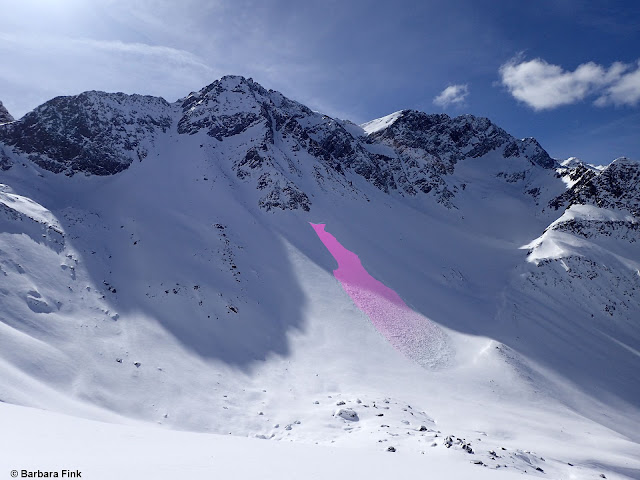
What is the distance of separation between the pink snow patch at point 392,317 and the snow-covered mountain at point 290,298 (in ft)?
1.00

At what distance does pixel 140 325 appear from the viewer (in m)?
27.8

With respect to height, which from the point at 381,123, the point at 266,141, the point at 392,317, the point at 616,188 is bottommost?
the point at 392,317

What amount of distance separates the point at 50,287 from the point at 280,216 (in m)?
31.3

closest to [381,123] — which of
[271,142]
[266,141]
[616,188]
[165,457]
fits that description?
[271,142]

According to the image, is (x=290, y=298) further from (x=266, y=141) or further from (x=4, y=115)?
(x=4, y=115)

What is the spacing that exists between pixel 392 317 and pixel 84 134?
57.0m

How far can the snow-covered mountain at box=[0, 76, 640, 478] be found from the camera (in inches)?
792

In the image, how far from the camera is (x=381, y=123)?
122875 mm

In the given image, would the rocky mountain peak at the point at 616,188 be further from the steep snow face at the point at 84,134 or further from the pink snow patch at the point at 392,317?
the steep snow face at the point at 84,134

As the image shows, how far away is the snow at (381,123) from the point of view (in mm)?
Answer: 117125

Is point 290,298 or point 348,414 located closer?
point 348,414

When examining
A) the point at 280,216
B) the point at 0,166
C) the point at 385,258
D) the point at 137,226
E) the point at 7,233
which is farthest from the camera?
the point at 280,216

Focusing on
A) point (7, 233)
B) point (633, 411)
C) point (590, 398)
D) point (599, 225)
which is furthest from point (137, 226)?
point (599, 225)

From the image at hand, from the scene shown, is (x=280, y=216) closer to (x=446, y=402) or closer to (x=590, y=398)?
(x=446, y=402)
